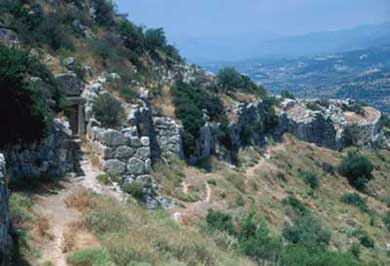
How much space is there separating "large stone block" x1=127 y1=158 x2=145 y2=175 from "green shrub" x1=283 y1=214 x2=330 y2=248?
303 inches

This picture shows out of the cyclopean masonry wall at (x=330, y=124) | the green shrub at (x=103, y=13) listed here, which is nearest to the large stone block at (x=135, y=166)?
the green shrub at (x=103, y=13)

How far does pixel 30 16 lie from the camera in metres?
30.8

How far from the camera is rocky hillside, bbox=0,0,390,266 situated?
1344 centimetres

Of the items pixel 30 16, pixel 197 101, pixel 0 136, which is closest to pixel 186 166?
pixel 197 101

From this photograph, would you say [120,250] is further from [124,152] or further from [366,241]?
[366,241]

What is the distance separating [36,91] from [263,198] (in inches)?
626

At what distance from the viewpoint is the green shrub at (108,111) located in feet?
82.9

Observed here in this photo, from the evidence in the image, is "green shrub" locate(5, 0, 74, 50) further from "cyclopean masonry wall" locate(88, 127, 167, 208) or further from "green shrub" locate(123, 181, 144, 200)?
"green shrub" locate(123, 181, 144, 200)

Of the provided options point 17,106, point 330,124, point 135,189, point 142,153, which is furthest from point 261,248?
point 330,124

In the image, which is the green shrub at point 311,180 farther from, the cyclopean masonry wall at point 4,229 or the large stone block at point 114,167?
the cyclopean masonry wall at point 4,229

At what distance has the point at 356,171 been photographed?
46.9 m

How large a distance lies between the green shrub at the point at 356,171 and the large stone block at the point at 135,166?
2945 cm

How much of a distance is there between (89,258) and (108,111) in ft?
47.9

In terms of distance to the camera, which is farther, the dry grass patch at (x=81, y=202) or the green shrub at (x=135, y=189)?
the green shrub at (x=135, y=189)
